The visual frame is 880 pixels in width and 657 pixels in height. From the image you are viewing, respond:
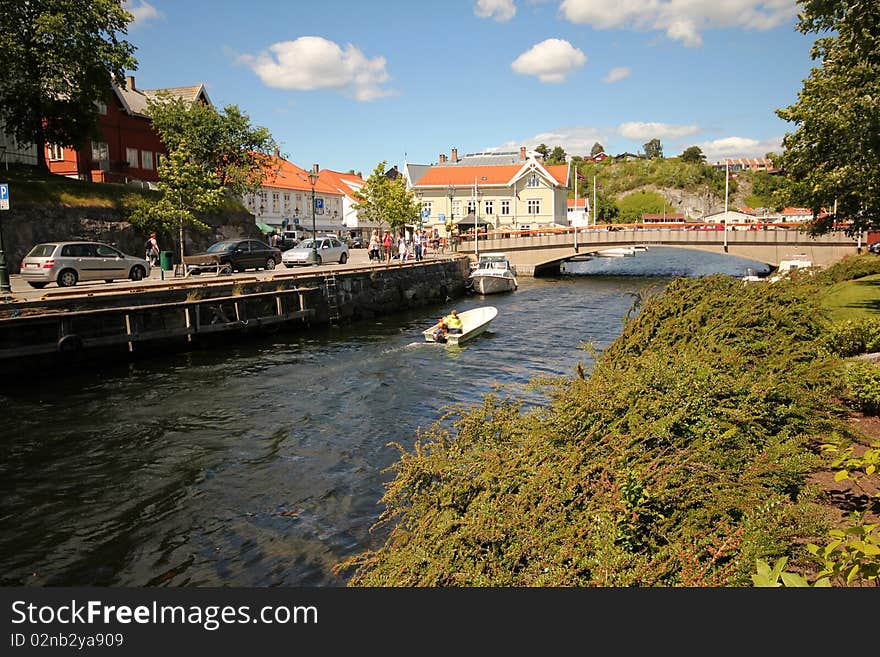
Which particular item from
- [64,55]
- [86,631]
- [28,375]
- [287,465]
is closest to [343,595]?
[86,631]

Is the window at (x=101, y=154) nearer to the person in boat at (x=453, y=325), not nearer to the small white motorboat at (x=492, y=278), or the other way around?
the small white motorboat at (x=492, y=278)

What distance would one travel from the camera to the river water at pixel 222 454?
381 inches

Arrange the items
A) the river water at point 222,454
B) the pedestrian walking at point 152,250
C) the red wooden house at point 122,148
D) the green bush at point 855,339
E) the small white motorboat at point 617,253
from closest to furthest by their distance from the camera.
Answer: the river water at point 222,454 < the green bush at point 855,339 < the pedestrian walking at point 152,250 < the red wooden house at point 122,148 < the small white motorboat at point 617,253

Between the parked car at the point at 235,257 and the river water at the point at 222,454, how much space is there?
32.1ft

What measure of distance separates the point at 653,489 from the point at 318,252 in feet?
130

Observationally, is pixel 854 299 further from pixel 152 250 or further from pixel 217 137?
pixel 217 137

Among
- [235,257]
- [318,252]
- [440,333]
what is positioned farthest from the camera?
[318,252]

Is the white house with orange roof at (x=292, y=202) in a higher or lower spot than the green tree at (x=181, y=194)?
higher

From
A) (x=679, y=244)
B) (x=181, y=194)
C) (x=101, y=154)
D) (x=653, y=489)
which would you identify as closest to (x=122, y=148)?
(x=101, y=154)

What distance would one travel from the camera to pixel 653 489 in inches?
224

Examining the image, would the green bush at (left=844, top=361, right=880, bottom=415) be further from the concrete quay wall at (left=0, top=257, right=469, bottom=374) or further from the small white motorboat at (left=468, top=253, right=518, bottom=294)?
the small white motorboat at (left=468, top=253, right=518, bottom=294)

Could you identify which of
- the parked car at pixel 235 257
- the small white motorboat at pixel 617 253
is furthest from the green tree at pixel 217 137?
the small white motorboat at pixel 617 253

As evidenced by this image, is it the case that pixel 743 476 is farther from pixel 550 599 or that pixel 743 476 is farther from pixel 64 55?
pixel 64 55

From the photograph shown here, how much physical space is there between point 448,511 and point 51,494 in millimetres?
9432
